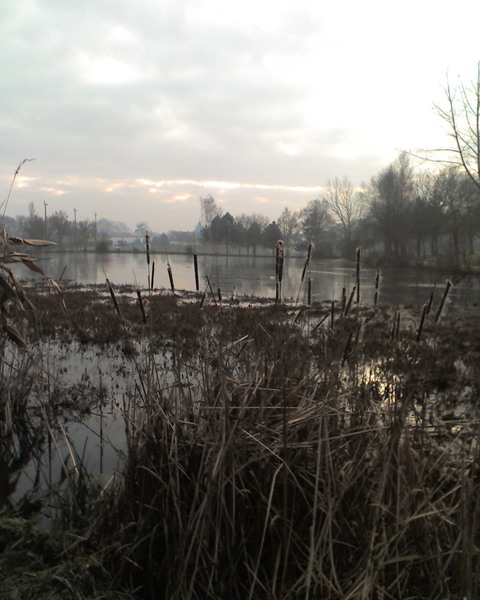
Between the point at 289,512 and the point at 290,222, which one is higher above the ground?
the point at 290,222

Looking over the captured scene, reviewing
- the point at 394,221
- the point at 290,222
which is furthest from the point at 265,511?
the point at 290,222

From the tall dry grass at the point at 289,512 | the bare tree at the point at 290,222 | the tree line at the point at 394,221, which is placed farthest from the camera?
the bare tree at the point at 290,222

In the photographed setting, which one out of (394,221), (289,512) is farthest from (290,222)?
(289,512)

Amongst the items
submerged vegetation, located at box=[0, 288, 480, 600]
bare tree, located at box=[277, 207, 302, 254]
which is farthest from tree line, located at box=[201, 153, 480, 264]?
submerged vegetation, located at box=[0, 288, 480, 600]

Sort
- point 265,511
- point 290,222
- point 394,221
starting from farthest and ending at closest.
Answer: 1. point 290,222
2. point 394,221
3. point 265,511

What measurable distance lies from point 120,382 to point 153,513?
441cm

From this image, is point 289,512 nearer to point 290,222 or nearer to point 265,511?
point 265,511

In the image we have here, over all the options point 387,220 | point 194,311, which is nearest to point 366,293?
point 194,311

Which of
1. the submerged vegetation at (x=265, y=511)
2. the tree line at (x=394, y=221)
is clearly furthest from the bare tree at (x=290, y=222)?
the submerged vegetation at (x=265, y=511)

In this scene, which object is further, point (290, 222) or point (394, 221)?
point (290, 222)

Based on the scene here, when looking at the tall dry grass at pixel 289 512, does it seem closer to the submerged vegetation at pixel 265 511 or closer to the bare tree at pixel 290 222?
the submerged vegetation at pixel 265 511

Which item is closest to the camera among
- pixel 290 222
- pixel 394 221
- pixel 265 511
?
pixel 265 511

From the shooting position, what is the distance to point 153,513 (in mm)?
2527

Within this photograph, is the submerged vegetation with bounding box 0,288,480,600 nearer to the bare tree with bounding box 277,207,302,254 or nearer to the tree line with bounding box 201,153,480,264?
the tree line with bounding box 201,153,480,264
